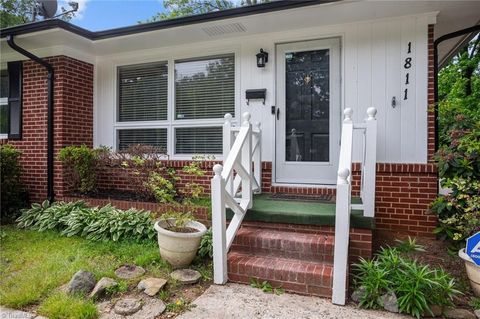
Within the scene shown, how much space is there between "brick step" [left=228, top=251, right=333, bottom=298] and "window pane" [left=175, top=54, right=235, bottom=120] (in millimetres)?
2505

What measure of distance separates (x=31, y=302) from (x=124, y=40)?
3.73m

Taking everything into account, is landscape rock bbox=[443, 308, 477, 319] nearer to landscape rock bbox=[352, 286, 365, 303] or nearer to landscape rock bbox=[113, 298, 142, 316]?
landscape rock bbox=[352, 286, 365, 303]

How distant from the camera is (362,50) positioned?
4211 millimetres

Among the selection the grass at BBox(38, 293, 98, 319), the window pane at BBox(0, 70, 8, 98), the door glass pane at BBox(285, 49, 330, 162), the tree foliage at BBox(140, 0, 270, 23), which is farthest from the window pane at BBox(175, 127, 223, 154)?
the tree foliage at BBox(140, 0, 270, 23)

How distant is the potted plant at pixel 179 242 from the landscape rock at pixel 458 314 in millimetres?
2154

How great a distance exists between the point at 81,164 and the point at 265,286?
3569mm

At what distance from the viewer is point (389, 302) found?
2574 millimetres

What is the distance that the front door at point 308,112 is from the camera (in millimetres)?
4422

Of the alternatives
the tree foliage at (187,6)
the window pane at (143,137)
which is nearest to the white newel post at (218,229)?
the window pane at (143,137)

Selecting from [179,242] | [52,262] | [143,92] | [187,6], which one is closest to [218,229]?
[179,242]

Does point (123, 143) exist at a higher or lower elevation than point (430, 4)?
lower

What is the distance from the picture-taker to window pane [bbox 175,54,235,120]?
16.4 ft

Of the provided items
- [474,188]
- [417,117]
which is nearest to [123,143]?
[417,117]

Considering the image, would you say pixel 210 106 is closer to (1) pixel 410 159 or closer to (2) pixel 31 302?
(1) pixel 410 159
